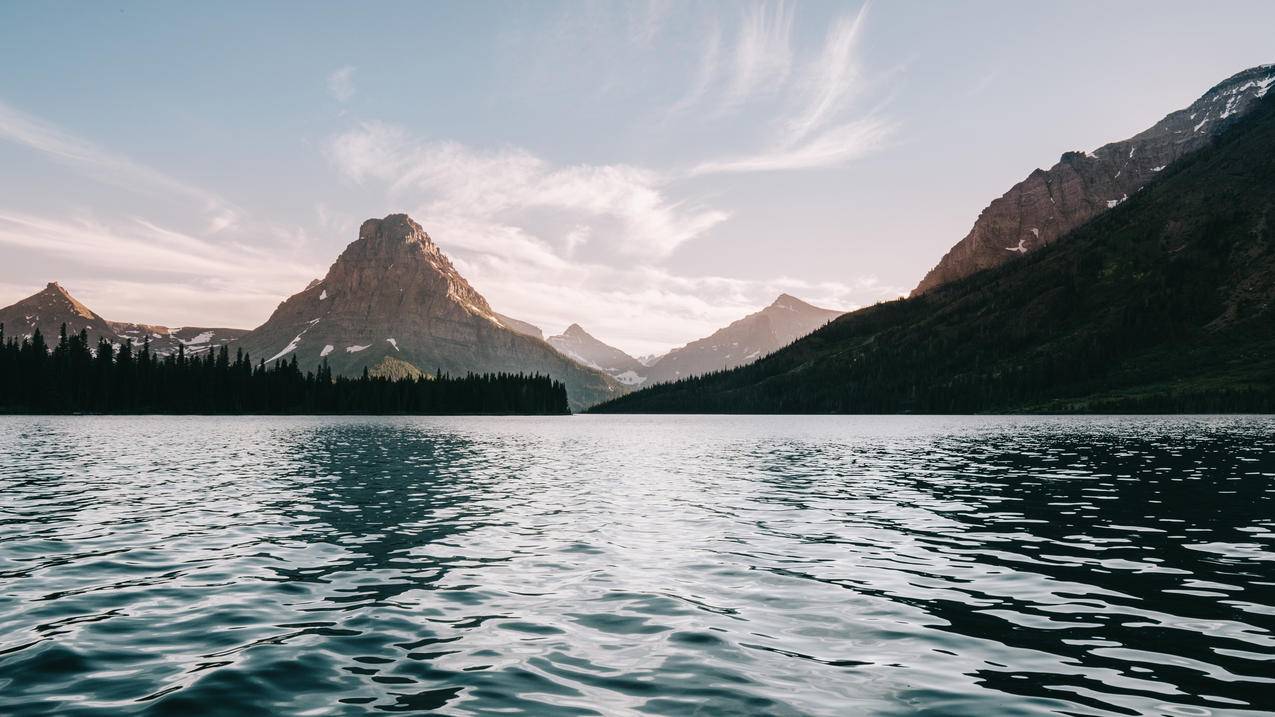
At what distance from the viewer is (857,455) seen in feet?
248

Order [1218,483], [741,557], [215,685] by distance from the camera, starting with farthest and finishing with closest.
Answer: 1. [1218,483]
2. [741,557]
3. [215,685]

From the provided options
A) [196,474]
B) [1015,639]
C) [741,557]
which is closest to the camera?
[1015,639]

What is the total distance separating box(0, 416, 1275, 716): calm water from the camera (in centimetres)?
1173

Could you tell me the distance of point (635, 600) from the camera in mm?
18219

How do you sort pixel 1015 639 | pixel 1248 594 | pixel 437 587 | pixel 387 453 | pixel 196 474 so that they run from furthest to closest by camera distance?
pixel 387 453
pixel 196 474
pixel 437 587
pixel 1248 594
pixel 1015 639

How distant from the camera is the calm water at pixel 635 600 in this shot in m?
11.7

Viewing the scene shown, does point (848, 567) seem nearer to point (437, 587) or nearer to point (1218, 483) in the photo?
point (437, 587)

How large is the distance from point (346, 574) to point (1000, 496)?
33.8 meters

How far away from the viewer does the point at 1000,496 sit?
39844 mm

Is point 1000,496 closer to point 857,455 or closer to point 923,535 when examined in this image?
point 923,535

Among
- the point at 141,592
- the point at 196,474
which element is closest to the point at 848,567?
the point at 141,592

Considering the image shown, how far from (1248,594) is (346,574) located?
23.6m

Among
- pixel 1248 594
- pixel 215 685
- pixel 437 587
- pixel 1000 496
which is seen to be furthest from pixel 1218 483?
pixel 215 685

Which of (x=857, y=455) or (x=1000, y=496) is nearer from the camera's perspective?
(x=1000, y=496)
